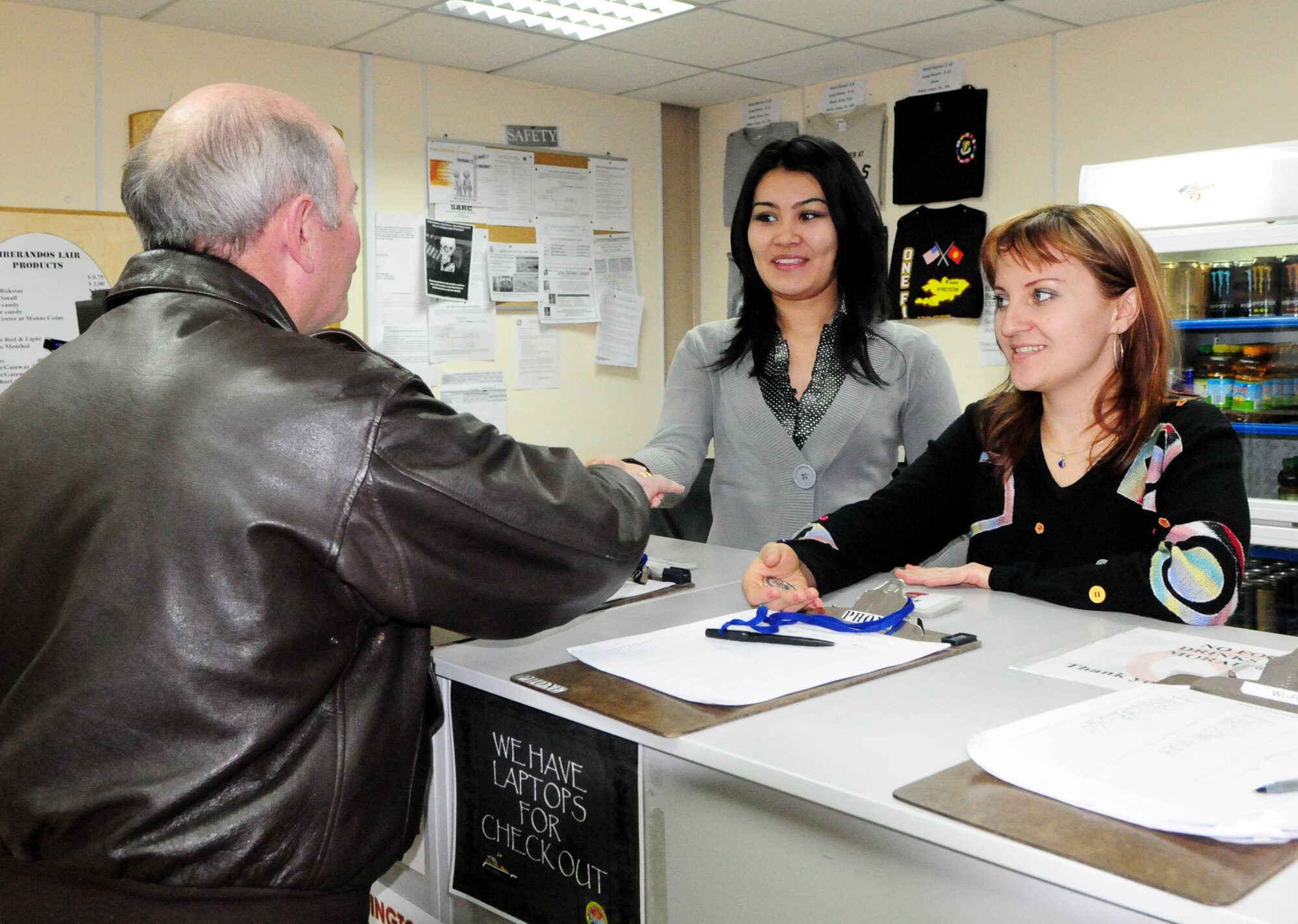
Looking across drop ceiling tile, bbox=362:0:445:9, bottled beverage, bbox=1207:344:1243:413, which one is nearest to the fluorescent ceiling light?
drop ceiling tile, bbox=362:0:445:9

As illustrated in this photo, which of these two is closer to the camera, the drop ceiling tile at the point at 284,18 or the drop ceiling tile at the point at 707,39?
the drop ceiling tile at the point at 284,18

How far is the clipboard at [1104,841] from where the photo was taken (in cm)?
76

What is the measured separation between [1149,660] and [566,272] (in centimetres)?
379

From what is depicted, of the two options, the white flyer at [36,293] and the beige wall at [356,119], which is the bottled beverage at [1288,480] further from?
the white flyer at [36,293]

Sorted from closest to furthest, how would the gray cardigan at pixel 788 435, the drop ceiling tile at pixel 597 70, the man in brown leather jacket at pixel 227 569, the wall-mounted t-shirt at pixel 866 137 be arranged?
1. the man in brown leather jacket at pixel 227 569
2. the gray cardigan at pixel 788 435
3. the drop ceiling tile at pixel 597 70
4. the wall-mounted t-shirt at pixel 866 137

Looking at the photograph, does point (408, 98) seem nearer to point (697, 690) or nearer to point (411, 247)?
point (411, 247)

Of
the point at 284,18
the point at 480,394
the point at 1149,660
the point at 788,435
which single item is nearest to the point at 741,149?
the point at 480,394

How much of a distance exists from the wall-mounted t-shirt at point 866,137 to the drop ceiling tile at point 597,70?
0.66m

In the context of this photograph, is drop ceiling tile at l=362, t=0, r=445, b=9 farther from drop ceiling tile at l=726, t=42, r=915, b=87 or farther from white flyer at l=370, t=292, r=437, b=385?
drop ceiling tile at l=726, t=42, r=915, b=87

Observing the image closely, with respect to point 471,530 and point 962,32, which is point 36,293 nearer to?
point 471,530

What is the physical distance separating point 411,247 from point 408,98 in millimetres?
567

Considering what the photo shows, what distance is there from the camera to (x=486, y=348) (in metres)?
4.57

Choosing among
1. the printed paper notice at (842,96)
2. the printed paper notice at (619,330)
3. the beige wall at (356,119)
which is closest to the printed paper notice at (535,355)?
the beige wall at (356,119)

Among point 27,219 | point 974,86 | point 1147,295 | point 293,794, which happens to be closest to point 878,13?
point 974,86
